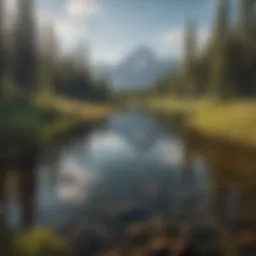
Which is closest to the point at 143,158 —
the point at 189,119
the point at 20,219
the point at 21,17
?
the point at 189,119

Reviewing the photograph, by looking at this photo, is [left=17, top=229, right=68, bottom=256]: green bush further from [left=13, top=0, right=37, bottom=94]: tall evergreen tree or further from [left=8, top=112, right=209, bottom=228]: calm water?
[left=13, top=0, right=37, bottom=94]: tall evergreen tree

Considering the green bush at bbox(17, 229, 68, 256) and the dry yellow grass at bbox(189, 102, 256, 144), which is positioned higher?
the dry yellow grass at bbox(189, 102, 256, 144)

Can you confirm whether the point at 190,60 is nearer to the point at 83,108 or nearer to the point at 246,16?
the point at 246,16

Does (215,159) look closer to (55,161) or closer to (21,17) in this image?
(55,161)

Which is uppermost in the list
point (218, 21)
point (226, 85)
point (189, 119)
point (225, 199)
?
point (218, 21)

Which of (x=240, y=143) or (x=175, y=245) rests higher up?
(x=240, y=143)

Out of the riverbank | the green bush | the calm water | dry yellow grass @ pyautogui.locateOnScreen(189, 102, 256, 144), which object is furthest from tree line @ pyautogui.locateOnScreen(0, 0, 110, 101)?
the green bush

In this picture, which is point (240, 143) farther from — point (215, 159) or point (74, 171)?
point (74, 171)
